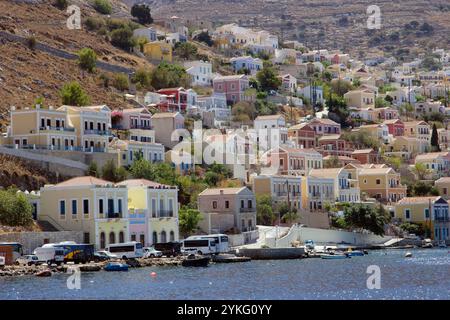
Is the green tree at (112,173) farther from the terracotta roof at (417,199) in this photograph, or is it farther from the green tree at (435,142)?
the green tree at (435,142)

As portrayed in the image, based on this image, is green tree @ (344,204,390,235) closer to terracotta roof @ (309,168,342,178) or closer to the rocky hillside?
terracotta roof @ (309,168,342,178)

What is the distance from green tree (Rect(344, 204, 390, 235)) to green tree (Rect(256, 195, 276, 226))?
23.2 feet

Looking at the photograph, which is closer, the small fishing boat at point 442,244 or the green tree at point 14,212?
the green tree at point 14,212

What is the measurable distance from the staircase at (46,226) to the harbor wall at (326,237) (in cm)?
1793

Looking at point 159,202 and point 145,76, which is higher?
point 145,76

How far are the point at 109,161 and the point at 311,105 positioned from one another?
6097 cm

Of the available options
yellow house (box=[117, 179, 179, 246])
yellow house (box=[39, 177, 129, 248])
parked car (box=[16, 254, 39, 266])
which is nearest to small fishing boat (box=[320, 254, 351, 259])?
yellow house (box=[117, 179, 179, 246])

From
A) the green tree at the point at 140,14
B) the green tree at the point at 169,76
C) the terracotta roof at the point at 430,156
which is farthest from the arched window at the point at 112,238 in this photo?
the green tree at the point at 140,14

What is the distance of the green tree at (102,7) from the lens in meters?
148

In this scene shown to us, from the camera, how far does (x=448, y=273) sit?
53750 mm

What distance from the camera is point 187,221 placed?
239ft

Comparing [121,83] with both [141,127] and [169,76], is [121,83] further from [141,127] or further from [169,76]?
[141,127]
